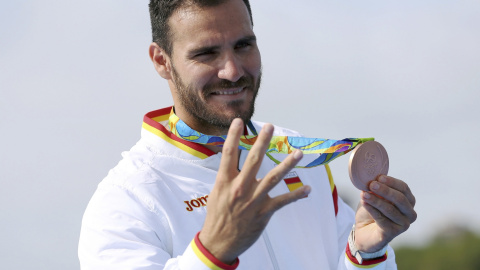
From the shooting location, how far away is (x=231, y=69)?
483 centimetres

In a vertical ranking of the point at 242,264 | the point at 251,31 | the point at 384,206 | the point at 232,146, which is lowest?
the point at 242,264

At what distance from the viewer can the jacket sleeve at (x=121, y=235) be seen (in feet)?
14.4

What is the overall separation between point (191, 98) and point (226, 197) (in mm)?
1462

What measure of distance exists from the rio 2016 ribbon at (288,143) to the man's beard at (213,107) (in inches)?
3.6

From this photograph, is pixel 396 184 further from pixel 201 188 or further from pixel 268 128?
pixel 201 188

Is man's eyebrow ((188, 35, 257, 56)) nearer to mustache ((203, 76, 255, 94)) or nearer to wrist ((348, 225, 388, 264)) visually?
mustache ((203, 76, 255, 94))

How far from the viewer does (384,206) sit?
4.33 meters

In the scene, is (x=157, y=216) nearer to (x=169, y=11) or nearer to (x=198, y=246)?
(x=198, y=246)

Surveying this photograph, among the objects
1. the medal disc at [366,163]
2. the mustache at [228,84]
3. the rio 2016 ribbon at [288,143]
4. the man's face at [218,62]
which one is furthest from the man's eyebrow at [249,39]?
the medal disc at [366,163]

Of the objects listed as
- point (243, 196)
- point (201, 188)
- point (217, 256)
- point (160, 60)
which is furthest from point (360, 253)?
point (160, 60)

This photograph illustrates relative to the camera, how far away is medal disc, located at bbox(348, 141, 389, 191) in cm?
424

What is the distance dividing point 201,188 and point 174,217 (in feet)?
0.95

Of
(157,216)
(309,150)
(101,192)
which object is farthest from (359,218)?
(101,192)

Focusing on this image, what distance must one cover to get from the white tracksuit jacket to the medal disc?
2.66 ft
